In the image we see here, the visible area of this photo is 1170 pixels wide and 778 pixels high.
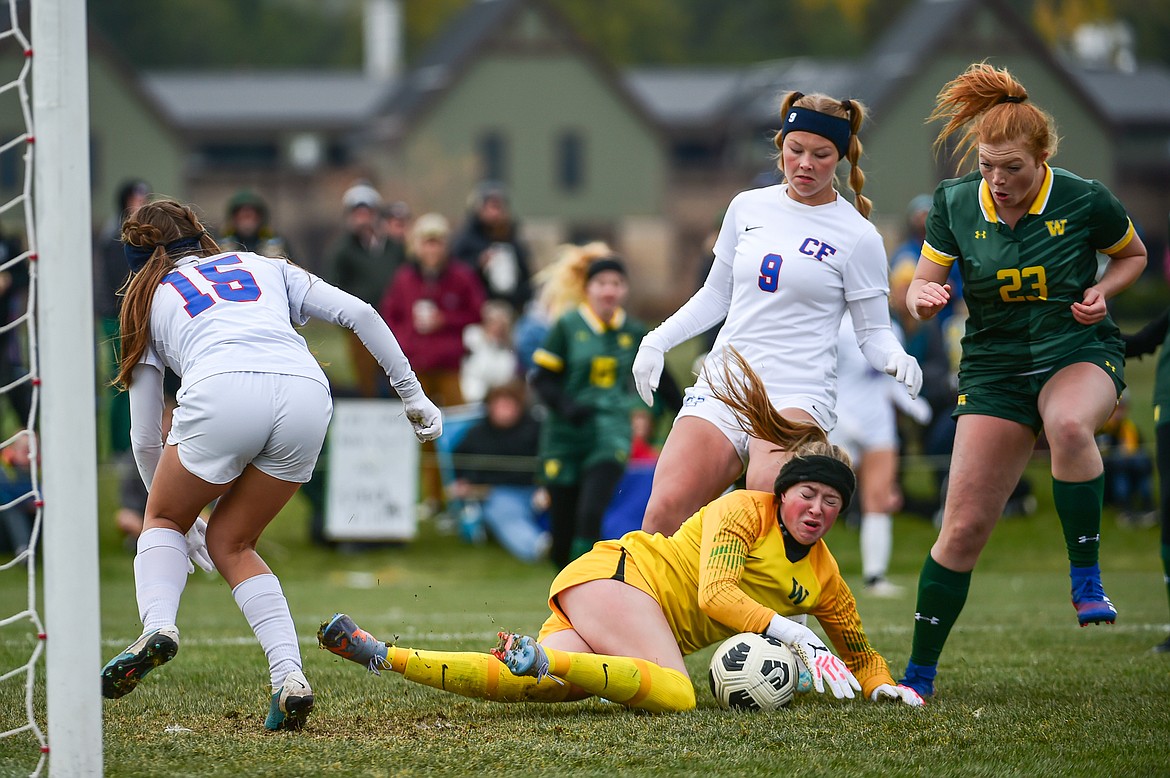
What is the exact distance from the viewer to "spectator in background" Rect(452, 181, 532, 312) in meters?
14.8

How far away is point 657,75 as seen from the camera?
60719 mm

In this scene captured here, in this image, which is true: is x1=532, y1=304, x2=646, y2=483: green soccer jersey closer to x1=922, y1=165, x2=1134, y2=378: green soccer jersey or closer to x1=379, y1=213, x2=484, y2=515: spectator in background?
x1=379, y1=213, x2=484, y2=515: spectator in background

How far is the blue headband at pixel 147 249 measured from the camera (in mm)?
5238

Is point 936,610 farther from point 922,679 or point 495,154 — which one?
point 495,154

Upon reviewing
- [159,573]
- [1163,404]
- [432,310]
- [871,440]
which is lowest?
[159,573]

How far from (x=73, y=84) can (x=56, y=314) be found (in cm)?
63

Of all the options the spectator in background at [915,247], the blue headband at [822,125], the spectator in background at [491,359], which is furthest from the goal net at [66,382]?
the spectator in background at [491,359]

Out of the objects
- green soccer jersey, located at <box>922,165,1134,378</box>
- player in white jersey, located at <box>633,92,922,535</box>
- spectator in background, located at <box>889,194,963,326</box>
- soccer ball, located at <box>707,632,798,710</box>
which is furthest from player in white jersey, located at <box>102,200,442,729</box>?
spectator in background, located at <box>889,194,963,326</box>

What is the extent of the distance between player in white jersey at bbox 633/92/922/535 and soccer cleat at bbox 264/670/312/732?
5.48ft

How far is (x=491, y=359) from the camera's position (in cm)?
1538

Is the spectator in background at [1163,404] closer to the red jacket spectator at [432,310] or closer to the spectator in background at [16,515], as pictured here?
the red jacket spectator at [432,310]

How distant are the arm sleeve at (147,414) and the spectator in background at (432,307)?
26.8 feet

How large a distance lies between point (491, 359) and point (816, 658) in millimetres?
10418

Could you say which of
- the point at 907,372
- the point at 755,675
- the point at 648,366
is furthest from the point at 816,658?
the point at 648,366
